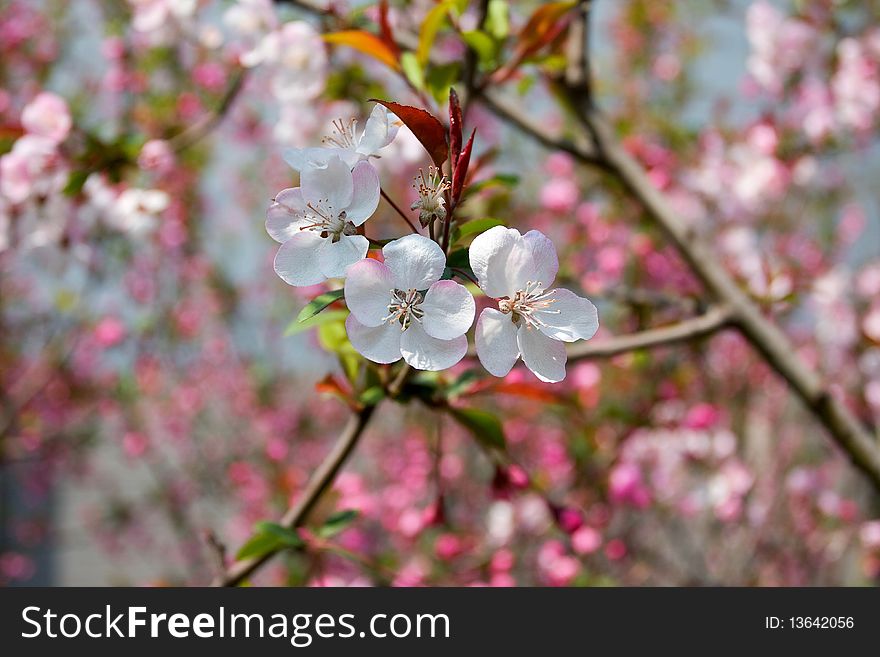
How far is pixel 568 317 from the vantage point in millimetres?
554

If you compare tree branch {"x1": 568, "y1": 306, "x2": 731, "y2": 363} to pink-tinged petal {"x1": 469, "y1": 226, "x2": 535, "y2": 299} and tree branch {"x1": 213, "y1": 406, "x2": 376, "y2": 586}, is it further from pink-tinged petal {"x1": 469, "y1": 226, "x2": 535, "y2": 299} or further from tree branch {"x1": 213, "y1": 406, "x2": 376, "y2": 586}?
pink-tinged petal {"x1": 469, "y1": 226, "x2": 535, "y2": 299}

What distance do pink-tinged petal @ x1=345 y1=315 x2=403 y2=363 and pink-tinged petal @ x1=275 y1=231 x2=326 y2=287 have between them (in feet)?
0.15

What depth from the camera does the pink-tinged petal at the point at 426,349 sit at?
52 cm

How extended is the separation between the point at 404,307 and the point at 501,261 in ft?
0.24

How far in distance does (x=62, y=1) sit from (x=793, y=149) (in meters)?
3.29

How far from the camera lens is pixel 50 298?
9.14 feet

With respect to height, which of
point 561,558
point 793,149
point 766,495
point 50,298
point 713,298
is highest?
point 793,149

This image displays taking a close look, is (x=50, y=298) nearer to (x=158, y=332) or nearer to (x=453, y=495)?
(x=158, y=332)

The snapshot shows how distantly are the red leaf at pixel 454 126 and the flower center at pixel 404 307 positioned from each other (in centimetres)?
9

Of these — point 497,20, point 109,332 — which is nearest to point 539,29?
point 497,20

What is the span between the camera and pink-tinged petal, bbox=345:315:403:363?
1.70ft

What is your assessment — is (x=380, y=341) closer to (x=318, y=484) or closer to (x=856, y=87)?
(x=318, y=484)

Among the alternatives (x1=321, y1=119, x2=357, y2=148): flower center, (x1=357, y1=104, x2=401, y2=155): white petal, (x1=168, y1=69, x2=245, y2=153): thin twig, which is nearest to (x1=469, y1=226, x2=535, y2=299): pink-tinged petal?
(x1=357, y1=104, x2=401, y2=155): white petal
